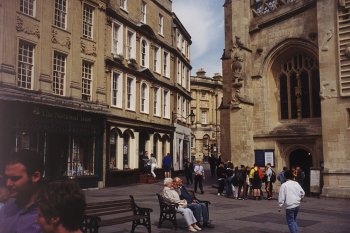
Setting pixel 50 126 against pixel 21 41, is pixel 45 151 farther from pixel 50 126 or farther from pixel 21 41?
pixel 21 41

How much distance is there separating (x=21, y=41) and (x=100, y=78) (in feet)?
18.9

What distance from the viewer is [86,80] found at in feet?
74.6

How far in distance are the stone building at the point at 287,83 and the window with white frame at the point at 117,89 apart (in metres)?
6.51

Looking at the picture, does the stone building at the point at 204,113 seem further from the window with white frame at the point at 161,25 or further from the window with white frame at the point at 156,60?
the window with white frame at the point at 156,60

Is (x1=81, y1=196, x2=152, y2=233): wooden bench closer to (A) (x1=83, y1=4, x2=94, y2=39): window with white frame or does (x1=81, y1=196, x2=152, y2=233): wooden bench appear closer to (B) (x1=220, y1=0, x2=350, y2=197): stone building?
(B) (x1=220, y1=0, x2=350, y2=197): stone building

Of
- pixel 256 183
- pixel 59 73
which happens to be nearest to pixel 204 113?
pixel 59 73

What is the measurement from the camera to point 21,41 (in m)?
18.6

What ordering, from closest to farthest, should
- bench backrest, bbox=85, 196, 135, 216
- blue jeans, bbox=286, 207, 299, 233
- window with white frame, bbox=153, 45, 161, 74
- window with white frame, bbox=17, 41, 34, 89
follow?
blue jeans, bbox=286, 207, 299, 233 < bench backrest, bbox=85, 196, 135, 216 < window with white frame, bbox=17, 41, 34, 89 < window with white frame, bbox=153, 45, 161, 74

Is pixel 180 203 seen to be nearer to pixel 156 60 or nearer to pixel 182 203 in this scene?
pixel 182 203

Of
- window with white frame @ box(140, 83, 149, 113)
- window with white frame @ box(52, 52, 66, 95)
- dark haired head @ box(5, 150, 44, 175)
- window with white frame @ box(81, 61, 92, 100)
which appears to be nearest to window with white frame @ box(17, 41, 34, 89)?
window with white frame @ box(52, 52, 66, 95)

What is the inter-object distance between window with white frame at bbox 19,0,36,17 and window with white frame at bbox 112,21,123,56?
6499 mm

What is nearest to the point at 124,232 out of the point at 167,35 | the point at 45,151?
the point at 45,151

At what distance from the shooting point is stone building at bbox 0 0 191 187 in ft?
59.5

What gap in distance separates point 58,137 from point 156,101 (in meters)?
11.4
